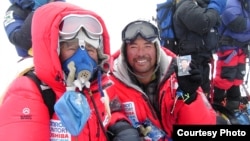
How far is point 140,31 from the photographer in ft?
11.1

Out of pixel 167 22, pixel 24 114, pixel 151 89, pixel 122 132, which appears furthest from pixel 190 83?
pixel 167 22

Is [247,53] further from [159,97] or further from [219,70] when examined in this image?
[159,97]

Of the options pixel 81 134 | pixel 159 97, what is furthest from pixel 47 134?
pixel 159 97

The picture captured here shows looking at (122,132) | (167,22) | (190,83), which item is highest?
(167,22)

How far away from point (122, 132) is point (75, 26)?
0.85 m

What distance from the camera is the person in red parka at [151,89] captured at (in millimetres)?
3230

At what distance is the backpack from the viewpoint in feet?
16.1

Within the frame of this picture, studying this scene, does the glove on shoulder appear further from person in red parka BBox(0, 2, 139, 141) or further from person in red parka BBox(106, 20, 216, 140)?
person in red parka BBox(0, 2, 139, 141)

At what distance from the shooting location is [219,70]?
5941mm

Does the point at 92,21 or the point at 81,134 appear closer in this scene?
the point at 81,134

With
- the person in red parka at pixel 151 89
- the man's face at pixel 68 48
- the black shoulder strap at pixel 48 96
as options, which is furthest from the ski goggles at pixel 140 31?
the black shoulder strap at pixel 48 96

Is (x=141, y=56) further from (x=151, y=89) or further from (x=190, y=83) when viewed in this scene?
(x=190, y=83)

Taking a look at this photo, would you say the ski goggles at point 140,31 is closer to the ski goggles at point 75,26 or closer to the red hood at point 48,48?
the ski goggles at point 75,26

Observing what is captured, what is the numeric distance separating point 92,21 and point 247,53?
3.83 meters
